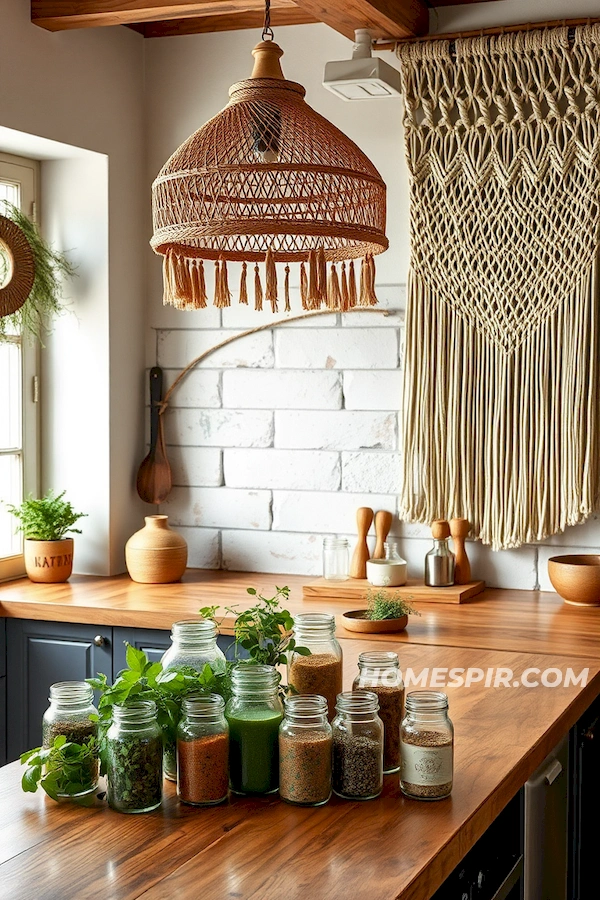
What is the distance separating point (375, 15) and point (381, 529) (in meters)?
1.48

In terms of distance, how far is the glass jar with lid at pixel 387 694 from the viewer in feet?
5.64

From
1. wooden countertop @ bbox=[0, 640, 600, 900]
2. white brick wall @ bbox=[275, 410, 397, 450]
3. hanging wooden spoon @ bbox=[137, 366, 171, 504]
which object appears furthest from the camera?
hanging wooden spoon @ bbox=[137, 366, 171, 504]

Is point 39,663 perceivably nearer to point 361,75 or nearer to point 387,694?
point 387,694

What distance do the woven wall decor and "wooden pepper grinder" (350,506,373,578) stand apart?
121 cm

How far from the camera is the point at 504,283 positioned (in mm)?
3277

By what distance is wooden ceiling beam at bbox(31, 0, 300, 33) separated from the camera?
10.3 ft

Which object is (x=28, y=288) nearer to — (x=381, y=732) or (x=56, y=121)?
(x=56, y=121)

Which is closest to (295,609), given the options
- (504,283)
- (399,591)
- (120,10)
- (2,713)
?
(399,591)

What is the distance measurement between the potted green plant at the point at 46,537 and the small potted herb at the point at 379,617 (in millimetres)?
1058

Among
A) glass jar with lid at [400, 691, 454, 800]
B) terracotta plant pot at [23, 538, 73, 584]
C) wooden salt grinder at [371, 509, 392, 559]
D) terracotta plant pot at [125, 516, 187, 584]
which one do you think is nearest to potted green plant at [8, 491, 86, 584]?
terracotta plant pot at [23, 538, 73, 584]

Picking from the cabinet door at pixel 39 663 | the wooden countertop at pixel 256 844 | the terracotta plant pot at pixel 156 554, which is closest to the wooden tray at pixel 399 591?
the terracotta plant pot at pixel 156 554

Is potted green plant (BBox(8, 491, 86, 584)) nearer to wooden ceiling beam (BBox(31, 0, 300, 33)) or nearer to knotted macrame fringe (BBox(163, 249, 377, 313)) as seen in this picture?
wooden ceiling beam (BBox(31, 0, 300, 33))

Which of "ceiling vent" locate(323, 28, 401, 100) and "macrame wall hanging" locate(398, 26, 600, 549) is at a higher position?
"ceiling vent" locate(323, 28, 401, 100)

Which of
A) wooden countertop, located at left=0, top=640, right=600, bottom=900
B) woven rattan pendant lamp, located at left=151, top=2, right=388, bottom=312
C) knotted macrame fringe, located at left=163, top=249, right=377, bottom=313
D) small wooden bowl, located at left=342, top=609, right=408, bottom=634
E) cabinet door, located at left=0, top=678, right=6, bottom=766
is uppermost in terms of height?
woven rattan pendant lamp, located at left=151, top=2, right=388, bottom=312
